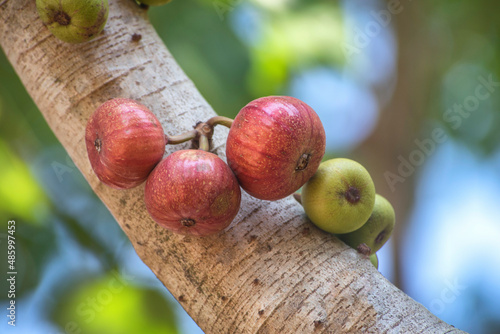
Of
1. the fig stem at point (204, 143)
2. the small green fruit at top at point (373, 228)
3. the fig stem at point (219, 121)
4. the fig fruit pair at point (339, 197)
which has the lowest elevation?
the small green fruit at top at point (373, 228)

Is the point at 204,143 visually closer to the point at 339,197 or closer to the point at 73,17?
the point at 339,197

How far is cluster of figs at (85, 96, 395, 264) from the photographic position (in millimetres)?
1451

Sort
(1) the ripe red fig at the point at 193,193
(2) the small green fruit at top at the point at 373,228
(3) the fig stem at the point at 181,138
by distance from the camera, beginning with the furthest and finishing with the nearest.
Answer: (2) the small green fruit at top at the point at 373,228, (3) the fig stem at the point at 181,138, (1) the ripe red fig at the point at 193,193

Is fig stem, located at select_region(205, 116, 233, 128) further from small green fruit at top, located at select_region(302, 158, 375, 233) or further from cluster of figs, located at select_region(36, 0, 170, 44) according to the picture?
cluster of figs, located at select_region(36, 0, 170, 44)

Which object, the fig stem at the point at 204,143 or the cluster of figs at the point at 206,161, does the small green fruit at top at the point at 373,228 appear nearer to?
the cluster of figs at the point at 206,161

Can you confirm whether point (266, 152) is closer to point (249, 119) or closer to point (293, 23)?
point (249, 119)

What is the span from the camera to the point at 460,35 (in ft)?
13.9

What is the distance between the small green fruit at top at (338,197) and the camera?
5.50 ft

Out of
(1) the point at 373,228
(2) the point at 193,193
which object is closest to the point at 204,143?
(2) the point at 193,193

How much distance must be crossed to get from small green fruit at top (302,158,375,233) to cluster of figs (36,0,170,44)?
3.34ft

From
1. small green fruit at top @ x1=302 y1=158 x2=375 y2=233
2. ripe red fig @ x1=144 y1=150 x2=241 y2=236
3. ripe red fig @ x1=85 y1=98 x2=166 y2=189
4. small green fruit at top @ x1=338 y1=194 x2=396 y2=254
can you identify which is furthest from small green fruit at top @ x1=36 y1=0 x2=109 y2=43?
small green fruit at top @ x1=338 y1=194 x2=396 y2=254

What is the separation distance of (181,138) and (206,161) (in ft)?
0.68

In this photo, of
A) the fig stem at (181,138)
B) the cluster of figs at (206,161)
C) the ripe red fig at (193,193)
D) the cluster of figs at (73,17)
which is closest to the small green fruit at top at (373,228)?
the cluster of figs at (206,161)

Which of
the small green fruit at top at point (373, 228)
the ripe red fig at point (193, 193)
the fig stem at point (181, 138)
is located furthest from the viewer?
the small green fruit at top at point (373, 228)
